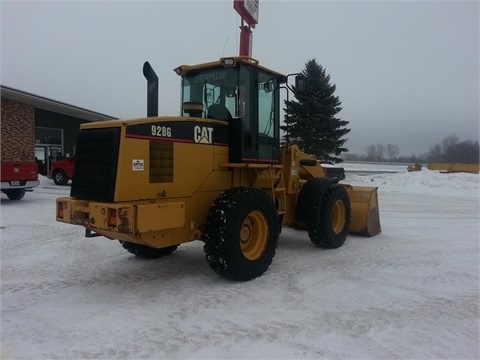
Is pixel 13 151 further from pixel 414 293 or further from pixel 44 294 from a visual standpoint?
pixel 414 293

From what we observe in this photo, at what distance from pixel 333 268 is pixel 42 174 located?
23.8 metres

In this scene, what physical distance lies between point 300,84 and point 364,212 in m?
3.42

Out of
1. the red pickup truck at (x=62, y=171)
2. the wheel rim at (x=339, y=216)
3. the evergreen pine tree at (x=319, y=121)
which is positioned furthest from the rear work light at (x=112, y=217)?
the evergreen pine tree at (x=319, y=121)

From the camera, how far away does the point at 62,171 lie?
22.7 meters

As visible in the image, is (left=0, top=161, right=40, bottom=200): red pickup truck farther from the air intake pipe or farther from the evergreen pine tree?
the evergreen pine tree

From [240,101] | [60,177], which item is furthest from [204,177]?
[60,177]

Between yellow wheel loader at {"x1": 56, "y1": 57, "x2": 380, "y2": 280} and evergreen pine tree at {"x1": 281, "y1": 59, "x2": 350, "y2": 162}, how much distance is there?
18.9m

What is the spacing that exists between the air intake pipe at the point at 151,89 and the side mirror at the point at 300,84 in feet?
7.28

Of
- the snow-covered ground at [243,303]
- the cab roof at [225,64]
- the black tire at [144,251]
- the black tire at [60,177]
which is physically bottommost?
the snow-covered ground at [243,303]

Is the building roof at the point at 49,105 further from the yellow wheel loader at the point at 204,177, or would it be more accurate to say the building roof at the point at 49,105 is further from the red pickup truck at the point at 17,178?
the yellow wheel loader at the point at 204,177

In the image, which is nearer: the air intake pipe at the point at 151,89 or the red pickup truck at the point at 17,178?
the air intake pipe at the point at 151,89

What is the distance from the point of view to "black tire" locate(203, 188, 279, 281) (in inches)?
207

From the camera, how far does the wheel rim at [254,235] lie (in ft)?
19.0

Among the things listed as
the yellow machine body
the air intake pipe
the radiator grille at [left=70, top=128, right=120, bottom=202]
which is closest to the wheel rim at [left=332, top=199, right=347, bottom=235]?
the yellow machine body
